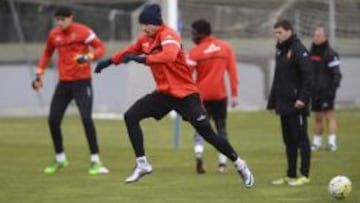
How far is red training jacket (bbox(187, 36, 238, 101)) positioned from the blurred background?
15.0 meters

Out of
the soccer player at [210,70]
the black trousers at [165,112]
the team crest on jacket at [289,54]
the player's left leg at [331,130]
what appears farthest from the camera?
A: the player's left leg at [331,130]

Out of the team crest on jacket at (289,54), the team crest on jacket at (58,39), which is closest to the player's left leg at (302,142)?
the team crest on jacket at (289,54)

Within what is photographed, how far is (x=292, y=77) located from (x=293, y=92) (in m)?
0.18

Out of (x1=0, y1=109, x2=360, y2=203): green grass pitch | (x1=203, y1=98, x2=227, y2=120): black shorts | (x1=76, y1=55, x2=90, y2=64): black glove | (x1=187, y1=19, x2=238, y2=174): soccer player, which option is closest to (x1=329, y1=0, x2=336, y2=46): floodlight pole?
(x1=0, y1=109, x2=360, y2=203): green grass pitch

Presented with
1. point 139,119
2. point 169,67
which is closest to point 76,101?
point 139,119

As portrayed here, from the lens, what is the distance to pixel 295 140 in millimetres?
12875

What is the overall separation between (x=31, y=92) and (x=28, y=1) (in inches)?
147

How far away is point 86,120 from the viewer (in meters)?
14.5

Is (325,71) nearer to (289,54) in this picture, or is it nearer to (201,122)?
(289,54)

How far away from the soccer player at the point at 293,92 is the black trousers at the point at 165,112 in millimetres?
1273

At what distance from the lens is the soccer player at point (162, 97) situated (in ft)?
37.8

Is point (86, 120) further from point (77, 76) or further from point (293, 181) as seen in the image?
point (293, 181)

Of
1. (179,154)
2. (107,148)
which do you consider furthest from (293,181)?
(107,148)

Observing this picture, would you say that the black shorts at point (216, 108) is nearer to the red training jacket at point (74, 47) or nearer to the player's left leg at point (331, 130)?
the red training jacket at point (74, 47)
